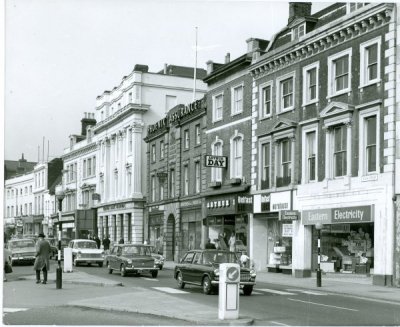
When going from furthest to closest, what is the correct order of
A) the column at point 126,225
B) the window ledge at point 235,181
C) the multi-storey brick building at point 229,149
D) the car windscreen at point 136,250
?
the column at point 126,225 → the window ledge at point 235,181 → the multi-storey brick building at point 229,149 → the car windscreen at point 136,250

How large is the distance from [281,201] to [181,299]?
14977 millimetres

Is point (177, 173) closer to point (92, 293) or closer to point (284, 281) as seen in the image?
point (284, 281)

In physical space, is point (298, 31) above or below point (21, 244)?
above

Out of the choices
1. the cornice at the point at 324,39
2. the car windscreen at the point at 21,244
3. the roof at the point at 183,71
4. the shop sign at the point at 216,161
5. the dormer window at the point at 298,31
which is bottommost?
the car windscreen at the point at 21,244

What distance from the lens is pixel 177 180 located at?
1893 inches

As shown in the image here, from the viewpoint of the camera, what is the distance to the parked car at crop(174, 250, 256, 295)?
2109cm

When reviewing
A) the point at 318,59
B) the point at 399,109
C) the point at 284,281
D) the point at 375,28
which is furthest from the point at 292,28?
the point at 284,281

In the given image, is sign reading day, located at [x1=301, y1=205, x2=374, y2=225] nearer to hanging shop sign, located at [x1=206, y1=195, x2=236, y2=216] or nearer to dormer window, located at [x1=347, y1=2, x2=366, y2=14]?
hanging shop sign, located at [x1=206, y1=195, x2=236, y2=216]


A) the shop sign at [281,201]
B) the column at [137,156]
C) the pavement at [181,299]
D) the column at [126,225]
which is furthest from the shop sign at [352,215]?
the column at [126,225]

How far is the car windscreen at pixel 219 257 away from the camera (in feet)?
71.4

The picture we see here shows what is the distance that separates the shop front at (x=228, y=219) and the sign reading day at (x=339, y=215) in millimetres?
5794

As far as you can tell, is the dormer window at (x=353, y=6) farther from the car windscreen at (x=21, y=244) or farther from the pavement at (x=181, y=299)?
the car windscreen at (x=21, y=244)

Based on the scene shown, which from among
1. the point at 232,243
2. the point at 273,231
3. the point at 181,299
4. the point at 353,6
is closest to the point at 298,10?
the point at 353,6

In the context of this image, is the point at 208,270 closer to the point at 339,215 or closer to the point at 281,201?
the point at 339,215
